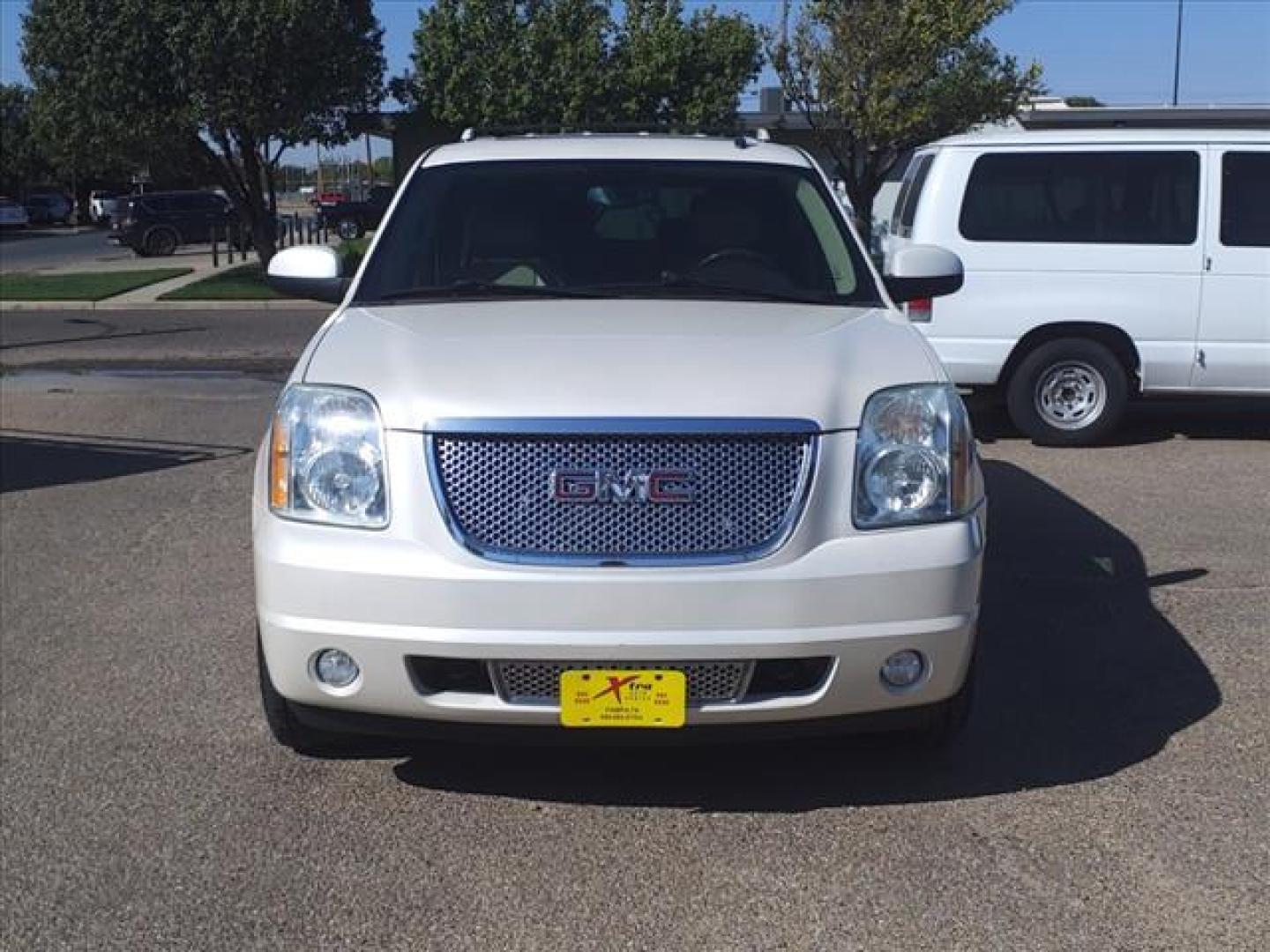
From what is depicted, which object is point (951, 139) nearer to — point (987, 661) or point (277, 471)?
point (987, 661)

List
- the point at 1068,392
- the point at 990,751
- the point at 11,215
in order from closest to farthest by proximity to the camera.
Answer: the point at 990,751, the point at 1068,392, the point at 11,215

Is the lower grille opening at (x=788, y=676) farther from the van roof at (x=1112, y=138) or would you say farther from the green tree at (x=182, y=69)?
the green tree at (x=182, y=69)

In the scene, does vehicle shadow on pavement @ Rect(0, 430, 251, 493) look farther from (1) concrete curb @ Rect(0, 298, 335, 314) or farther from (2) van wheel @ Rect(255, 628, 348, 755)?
(1) concrete curb @ Rect(0, 298, 335, 314)

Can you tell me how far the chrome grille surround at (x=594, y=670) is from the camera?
358 centimetres

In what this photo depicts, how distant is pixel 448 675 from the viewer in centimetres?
368

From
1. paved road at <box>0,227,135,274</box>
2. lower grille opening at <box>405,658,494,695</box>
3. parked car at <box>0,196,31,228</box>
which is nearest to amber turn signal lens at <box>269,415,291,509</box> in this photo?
lower grille opening at <box>405,658,494,695</box>

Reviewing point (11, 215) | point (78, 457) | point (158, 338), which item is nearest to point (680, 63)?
point (158, 338)

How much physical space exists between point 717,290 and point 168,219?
107ft

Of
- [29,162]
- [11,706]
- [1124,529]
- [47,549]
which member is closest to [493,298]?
[11,706]

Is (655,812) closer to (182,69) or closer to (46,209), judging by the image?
(182,69)

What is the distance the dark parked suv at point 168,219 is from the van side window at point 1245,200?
28430mm

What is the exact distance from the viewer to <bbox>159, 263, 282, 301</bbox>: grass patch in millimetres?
21188

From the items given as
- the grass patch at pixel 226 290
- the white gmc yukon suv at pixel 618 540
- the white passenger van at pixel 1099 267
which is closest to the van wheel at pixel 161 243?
the grass patch at pixel 226 290

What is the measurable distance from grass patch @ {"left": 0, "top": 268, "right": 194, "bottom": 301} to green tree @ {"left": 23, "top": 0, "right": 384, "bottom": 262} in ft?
7.00
